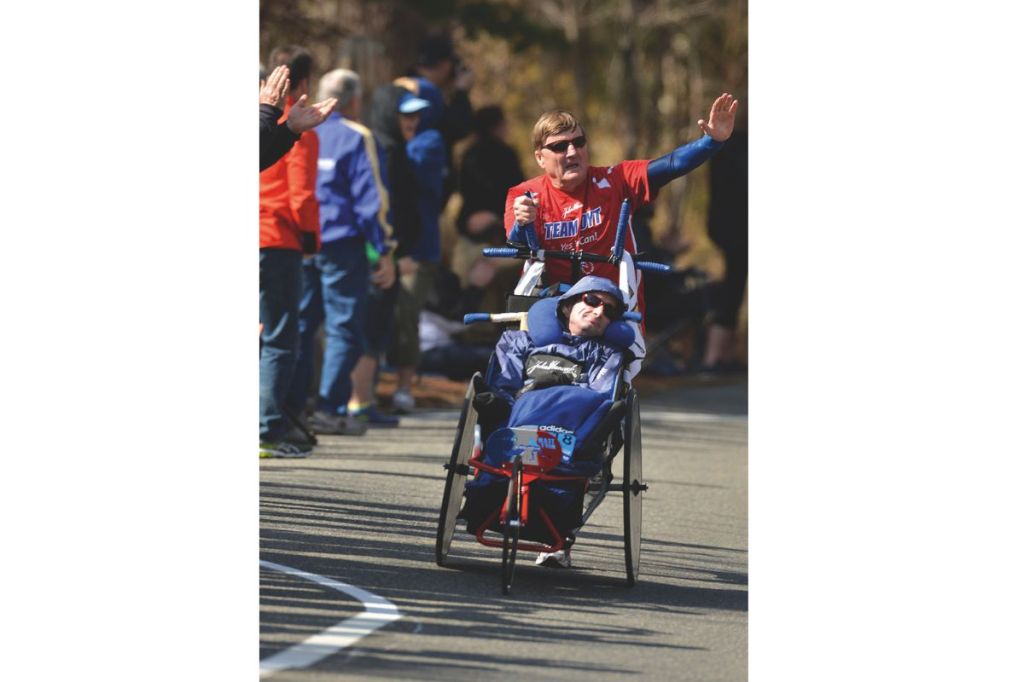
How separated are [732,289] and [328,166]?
23.6 ft

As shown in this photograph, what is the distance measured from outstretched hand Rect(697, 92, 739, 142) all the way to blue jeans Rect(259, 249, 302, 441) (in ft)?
10.1

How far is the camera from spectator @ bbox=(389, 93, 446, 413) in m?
12.8

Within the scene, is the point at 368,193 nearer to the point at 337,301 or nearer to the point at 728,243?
the point at 337,301

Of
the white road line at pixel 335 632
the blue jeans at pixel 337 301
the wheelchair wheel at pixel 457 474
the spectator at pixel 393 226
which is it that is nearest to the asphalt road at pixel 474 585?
the white road line at pixel 335 632

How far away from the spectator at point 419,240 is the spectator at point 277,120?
3.81m

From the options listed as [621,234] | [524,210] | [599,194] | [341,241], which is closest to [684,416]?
[341,241]

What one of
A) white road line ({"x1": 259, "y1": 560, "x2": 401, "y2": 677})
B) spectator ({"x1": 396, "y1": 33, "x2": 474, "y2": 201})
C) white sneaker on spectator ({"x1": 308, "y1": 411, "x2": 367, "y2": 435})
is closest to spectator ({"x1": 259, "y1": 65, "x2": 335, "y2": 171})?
white road line ({"x1": 259, "y1": 560, "x2": 401, "y2": 677})

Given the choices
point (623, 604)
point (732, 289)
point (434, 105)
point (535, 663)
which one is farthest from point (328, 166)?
point (732, 289)

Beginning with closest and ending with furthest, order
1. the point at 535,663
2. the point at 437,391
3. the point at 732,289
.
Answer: the point at 535,663, the point at 437,391, the point at 732,289
